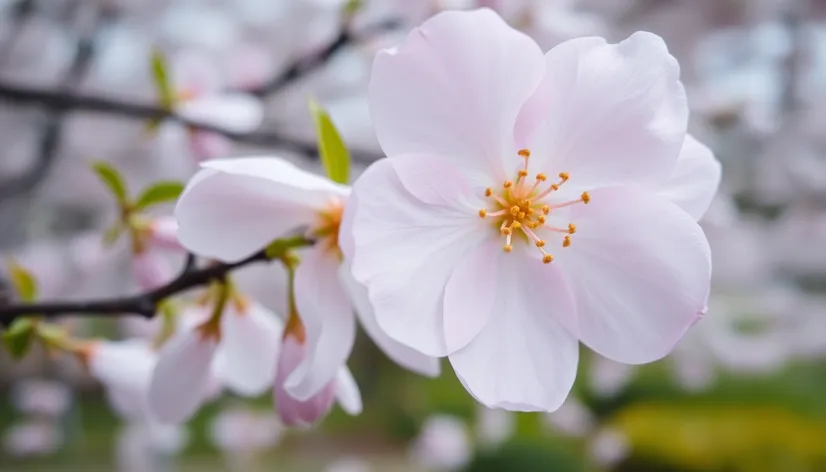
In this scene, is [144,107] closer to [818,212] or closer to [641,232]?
[641,232]

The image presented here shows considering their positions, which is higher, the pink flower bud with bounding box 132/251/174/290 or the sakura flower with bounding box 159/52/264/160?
the sakura flower with bounding box 159/52/264/160

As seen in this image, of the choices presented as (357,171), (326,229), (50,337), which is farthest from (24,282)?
(357,171)

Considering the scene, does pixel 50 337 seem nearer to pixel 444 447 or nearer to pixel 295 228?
pixel 295 228

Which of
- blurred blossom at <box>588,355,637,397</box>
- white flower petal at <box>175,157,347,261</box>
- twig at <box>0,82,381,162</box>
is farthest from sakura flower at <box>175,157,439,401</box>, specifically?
blurred blossom at <box>588,355,637,397</box>

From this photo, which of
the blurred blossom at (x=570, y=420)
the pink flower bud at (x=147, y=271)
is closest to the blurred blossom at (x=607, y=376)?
the blurred blossom at (x=570, y=420)

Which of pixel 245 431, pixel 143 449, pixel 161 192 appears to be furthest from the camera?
pixel 245 431

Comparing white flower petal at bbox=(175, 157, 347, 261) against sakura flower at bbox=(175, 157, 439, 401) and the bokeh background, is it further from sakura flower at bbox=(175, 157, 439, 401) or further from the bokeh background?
the bokeh background
